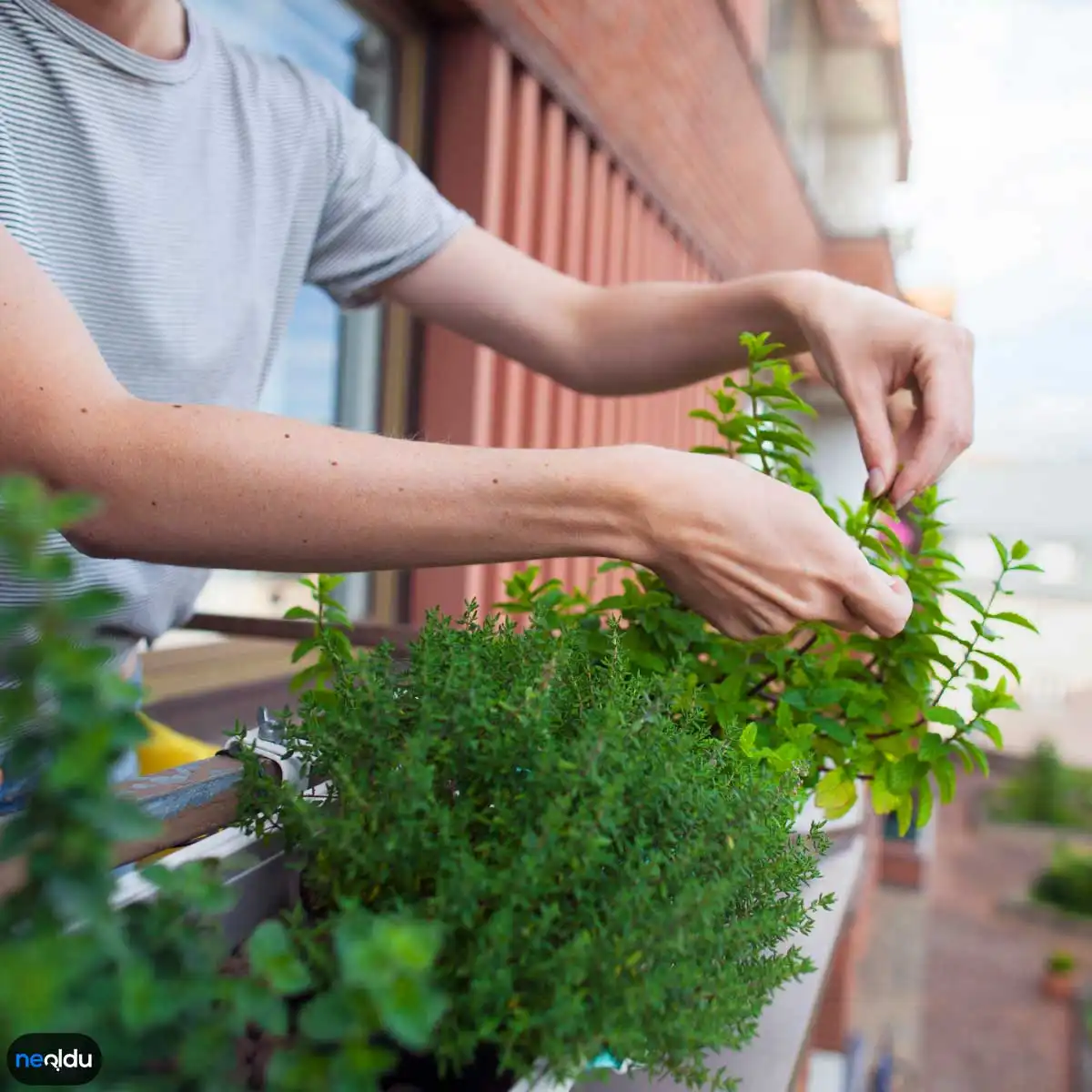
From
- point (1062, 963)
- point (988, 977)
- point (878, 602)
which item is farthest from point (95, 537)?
point (988, 977)

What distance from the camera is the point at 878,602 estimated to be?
2.10 ft

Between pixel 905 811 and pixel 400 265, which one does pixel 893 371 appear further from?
pixel 400 265

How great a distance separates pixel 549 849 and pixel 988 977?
1006 cm

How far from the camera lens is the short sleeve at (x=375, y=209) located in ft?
4.22

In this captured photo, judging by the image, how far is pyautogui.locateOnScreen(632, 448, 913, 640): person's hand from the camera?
2.06ft

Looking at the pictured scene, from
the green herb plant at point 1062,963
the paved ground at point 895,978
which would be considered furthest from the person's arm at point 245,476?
the green herb plant at point 1062,963

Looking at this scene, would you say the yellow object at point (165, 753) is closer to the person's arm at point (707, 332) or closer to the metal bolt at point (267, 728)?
the metal bolt at point (267, 728)

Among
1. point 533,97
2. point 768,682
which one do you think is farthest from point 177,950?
point 533,97

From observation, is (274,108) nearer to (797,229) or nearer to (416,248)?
(416,248)

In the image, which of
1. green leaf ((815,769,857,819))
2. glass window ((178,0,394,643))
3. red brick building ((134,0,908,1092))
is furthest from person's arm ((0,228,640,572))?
A: glass window ((178,0,394,643))

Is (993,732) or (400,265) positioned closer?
(993,732)

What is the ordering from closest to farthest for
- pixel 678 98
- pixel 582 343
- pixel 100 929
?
pixel 100 929
pixel 582 343
pixel 678 98

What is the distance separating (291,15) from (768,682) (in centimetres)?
232

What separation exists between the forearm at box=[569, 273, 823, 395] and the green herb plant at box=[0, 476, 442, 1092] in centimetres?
80
